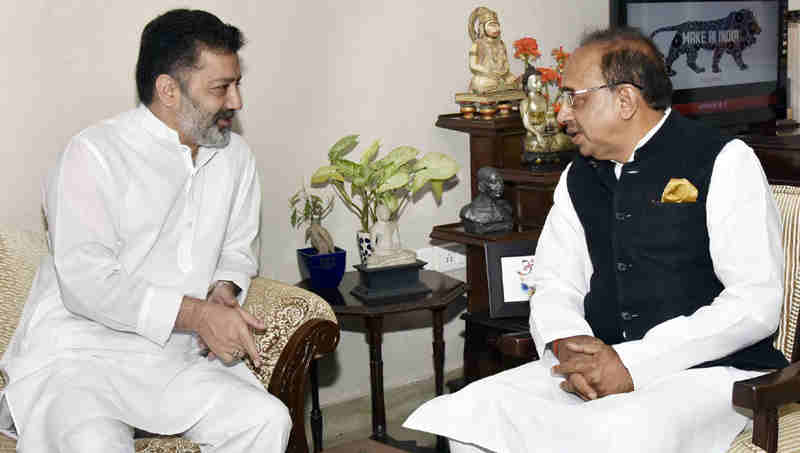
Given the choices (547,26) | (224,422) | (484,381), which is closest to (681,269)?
(484,381)

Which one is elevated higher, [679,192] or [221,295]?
[679,192]

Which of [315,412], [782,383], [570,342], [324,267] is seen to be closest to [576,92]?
[570,342]

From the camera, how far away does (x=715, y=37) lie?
4.38 m

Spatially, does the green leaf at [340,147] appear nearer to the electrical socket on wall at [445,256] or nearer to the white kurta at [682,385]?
the electrical socket on wall at [445,256]

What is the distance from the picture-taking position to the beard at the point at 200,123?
2668mm

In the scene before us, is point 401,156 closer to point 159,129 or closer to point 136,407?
point 159,129

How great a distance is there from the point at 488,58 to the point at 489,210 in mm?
709

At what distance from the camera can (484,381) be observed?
248cm

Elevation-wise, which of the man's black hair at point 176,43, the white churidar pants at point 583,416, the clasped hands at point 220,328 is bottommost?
the white churidar pants at point 583,416

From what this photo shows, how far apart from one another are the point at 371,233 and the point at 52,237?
4.12 ft

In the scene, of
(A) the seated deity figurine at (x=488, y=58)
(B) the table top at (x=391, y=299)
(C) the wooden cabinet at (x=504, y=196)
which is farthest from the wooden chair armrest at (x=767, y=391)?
(A) the seated deity figurine at (x=488, y=58)

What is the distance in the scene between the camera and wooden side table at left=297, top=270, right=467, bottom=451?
10.5 feet

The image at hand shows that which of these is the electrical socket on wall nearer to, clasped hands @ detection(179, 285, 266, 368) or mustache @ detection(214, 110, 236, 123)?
mustache @ detection(214, 110, 236, 123)

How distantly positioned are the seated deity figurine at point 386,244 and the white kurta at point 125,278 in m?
0.75
